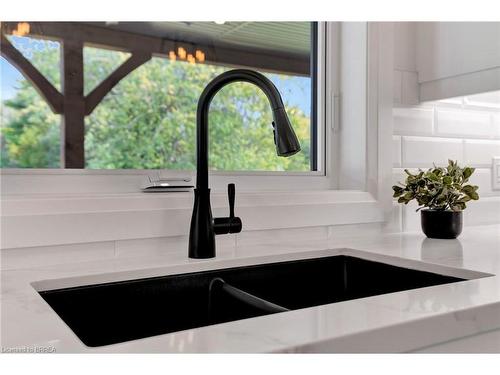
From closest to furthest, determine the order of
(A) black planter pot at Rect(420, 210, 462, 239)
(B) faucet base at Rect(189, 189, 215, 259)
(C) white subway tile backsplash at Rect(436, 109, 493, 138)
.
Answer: (B) faucet base at Rect(189, 189, 215, 259) < (A) black planter pot at Rect(420, 210, 462, 239) < (C) white subway tile backsplash at Rect(436, 109, 493, 138)

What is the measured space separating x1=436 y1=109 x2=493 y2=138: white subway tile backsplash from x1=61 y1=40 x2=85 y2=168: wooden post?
3.95 ft

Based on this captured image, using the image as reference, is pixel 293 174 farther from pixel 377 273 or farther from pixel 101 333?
pixel 101 333

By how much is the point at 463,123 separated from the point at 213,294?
1.26 m

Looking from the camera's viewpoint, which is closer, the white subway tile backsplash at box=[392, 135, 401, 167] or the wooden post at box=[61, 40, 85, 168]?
the wooden post at box=[61, 40, 85, 168]

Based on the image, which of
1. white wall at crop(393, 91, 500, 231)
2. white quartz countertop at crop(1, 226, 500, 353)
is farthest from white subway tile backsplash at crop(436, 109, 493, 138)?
white quartz countertop at crop(1, 226, 500, 353)

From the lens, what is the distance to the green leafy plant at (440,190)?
138 centimetres

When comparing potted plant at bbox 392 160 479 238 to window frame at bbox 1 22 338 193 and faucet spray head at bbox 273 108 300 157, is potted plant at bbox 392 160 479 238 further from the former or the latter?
faucet spray head at bbox 273 108 300 157

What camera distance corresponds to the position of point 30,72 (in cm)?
122

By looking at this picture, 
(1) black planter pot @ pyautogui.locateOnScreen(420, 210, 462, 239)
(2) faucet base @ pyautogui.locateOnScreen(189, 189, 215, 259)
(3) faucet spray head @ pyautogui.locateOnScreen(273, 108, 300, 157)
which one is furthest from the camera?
(1) black planter pot @ pyautogui.locateOnScreen(420, 210, 462, 239)

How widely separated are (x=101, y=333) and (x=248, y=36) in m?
1.03

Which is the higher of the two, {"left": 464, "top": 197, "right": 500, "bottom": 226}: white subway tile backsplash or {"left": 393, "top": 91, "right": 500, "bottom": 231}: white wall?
{"left": 393, "top": 91, "right": 500, "bottom": 231}: white wall

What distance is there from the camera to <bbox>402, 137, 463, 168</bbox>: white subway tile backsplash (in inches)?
63.6
